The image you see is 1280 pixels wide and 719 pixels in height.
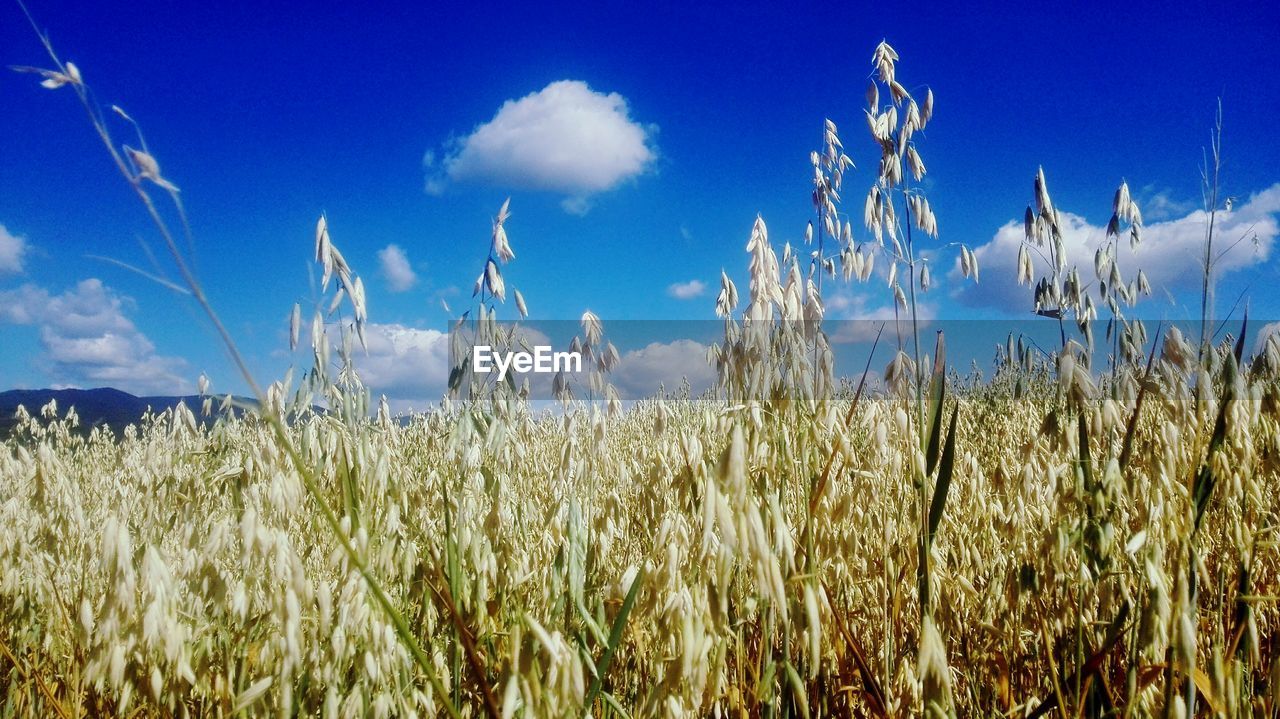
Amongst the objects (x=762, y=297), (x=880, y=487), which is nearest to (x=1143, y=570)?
(x=880, y=487)

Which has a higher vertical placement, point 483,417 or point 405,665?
point 483,417

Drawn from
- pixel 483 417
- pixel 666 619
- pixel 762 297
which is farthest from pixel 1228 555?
pixel 483 417

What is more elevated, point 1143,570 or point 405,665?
point 1143,570

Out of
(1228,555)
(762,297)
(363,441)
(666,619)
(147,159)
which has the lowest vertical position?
(1228,555)

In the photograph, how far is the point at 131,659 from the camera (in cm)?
136

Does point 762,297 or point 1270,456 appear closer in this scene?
point 762,297

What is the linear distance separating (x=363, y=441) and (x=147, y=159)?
30.8 inches

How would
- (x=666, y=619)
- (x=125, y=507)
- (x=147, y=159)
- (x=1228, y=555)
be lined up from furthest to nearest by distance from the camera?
(x=125, y=507), (x=1228, y=555), (x=666, y=619), (x=147, y=159)

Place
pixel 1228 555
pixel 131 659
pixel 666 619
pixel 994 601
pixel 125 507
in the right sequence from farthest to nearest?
pixel 125 507
pixel 1228 555
pixel 994 601
pixel 131 659
pixel 666 619

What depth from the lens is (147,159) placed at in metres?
0.77

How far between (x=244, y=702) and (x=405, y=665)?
26 centimetres

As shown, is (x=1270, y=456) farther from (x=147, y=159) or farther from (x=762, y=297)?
(x=147, y=159)

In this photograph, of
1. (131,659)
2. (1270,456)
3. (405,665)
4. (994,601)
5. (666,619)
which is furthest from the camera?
(994,601)

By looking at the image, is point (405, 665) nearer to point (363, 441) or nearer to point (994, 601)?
point (363, 441)
